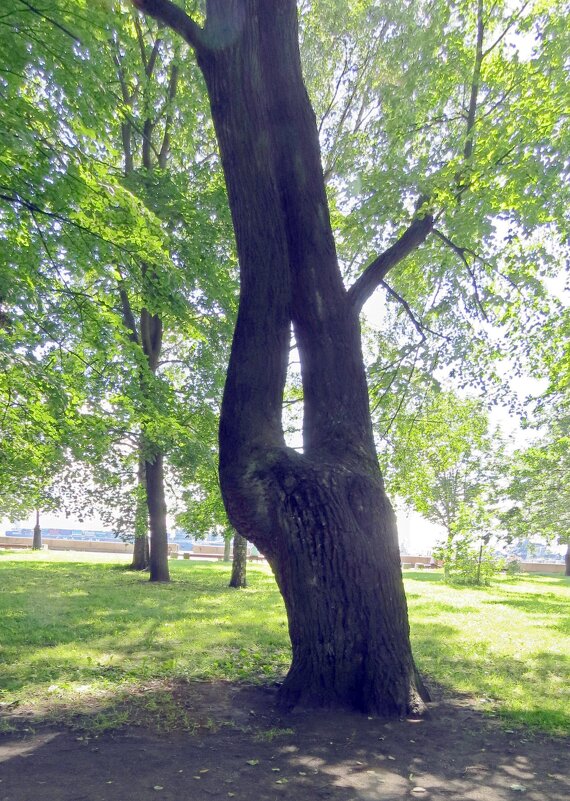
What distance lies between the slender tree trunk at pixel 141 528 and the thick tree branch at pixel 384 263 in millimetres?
14805

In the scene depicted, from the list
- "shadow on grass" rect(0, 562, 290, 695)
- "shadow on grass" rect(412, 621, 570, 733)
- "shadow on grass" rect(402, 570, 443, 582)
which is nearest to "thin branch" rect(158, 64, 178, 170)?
"shadow on grass" rect(0, 562, 290, 695)

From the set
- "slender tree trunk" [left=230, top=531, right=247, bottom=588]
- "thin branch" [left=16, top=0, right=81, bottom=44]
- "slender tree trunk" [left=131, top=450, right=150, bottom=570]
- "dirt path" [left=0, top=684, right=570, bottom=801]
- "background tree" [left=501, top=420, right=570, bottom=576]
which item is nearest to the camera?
"dirt path" [left=0, top=684, right=570, bottom=801]

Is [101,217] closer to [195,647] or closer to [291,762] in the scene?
[195,647]

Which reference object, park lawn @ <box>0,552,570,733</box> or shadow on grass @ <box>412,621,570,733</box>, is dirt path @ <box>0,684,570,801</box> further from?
shadow on grass @ <box>412,621,570,733</box>

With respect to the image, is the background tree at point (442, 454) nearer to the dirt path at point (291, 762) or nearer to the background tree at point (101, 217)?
the background tree at point (101, 217)

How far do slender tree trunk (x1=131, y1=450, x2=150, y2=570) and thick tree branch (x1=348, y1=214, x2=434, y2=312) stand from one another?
1481cm

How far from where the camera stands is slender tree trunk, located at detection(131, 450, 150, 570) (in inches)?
821

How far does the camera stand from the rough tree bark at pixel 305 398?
5.44 m

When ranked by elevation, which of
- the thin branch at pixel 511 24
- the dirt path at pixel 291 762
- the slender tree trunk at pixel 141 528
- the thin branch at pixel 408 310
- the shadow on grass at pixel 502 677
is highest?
the thin branch at pixel 511 24

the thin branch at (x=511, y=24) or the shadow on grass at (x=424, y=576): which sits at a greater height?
the thin branch at (x=511, y=24)

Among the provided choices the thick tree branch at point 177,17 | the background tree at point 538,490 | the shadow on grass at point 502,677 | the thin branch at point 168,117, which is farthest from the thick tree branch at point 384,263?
the background tree at point 538,490

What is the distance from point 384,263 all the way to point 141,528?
15942mm

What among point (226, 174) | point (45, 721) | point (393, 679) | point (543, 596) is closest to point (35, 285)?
point (226, 174)

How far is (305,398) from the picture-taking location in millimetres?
6355
